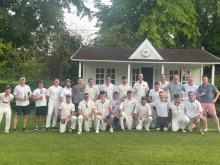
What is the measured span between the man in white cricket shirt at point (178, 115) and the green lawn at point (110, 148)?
728 millimetres

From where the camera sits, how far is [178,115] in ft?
48.6

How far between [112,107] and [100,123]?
28.2 inches

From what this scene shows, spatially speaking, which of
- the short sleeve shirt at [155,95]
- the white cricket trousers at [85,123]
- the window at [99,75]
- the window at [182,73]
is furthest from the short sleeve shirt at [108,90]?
the window at [182,73]

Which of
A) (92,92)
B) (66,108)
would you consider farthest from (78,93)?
(66,108)

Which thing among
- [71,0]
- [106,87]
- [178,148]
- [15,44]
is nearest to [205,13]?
[71,0]

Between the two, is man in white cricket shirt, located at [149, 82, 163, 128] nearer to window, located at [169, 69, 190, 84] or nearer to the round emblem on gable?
the round emblem on gable

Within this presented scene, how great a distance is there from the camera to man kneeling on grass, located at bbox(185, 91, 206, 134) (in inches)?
569

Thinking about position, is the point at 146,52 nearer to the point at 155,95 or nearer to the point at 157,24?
the point at 155,95

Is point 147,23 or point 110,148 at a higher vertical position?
point 147,23

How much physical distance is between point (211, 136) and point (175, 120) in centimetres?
181

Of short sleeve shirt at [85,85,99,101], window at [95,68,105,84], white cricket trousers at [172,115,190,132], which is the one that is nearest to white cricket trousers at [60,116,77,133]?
short sleeve shirt at [85,85,99,101]

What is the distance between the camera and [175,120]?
48.7ft

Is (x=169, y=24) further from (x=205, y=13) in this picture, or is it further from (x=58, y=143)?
(x=58, y=143)

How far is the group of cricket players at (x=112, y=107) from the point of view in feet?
47.0
